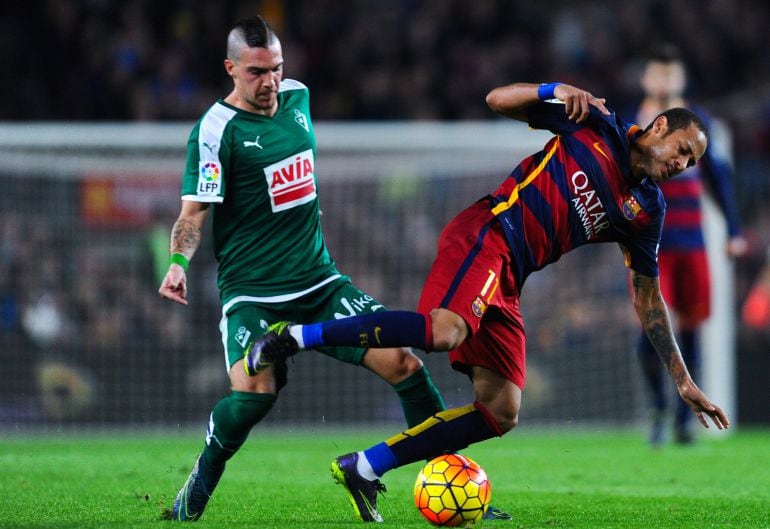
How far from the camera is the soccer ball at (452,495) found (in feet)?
17.0

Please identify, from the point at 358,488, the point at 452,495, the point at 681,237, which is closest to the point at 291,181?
the point at 358,488

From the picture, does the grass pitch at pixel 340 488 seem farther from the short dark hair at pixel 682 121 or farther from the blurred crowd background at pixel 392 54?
the blurred crowd background at pixel 392 54

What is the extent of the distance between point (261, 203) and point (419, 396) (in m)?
1.12

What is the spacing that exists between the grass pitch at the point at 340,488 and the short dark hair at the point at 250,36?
206 centimetres

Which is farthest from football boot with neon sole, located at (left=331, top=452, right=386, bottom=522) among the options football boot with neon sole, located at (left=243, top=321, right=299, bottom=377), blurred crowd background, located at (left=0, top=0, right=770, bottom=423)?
blurred crowd background, located at (left=0, top=0, right=770, bottom=423)

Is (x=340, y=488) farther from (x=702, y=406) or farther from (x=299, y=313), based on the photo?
(x=702, y=406)

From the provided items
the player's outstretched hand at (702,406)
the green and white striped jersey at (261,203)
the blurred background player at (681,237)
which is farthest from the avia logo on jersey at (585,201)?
the blurred background player at (681,237)

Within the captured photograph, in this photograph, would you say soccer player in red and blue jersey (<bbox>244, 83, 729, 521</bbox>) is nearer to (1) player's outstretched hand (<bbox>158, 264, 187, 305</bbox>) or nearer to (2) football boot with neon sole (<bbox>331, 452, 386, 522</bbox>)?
(2) football boot with neon sole (<bbox>331, 452, 386, 522</bbox>)

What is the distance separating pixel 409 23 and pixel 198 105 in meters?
3.79

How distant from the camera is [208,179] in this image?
5.54 m

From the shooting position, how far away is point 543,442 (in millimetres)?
10766

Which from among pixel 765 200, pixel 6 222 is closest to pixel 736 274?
A: pixel 765 200

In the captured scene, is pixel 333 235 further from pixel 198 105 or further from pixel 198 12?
pixel 198 12

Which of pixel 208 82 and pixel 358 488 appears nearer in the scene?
pixel 358 488
